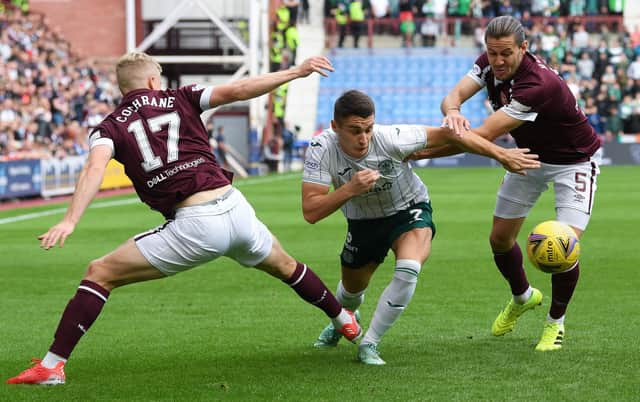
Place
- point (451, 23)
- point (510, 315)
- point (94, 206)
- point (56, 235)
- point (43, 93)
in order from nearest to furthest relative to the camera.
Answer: point (56, 235), point (510, 315), point (94, 206), point (43, 93), point (451, 23)

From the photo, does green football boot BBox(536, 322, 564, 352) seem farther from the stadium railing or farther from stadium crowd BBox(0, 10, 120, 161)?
the stadium railing

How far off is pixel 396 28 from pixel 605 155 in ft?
41.2

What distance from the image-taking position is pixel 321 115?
137ft

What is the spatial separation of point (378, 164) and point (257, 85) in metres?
1.10

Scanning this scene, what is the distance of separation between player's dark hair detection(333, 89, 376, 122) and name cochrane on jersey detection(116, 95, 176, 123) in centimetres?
108

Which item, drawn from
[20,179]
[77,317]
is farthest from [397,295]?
[20,179]

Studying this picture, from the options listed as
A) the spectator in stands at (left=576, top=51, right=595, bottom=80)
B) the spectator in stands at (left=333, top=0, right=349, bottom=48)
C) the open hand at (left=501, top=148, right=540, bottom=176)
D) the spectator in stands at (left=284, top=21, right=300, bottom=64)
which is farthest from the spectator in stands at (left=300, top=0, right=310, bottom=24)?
the open hand at (left=501, top=148, right=540, bottom=176)

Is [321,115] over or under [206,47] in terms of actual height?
under

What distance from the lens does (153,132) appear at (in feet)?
22.6

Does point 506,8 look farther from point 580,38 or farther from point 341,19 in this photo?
point 341,19

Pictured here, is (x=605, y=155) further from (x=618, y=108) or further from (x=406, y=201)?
(x=406, y=201)

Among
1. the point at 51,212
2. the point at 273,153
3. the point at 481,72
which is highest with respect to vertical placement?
the point at 481,72

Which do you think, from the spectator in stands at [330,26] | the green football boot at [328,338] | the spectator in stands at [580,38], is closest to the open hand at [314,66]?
the green football boot at [328,338]

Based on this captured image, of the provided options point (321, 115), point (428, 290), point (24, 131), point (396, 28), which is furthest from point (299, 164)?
point (428, 290)
